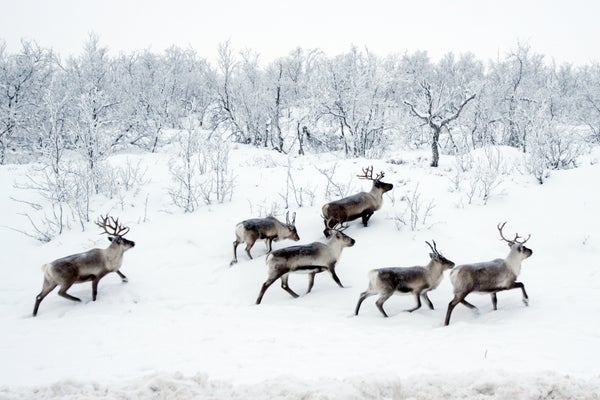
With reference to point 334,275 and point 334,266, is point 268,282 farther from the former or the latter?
point 334,266

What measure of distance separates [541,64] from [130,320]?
44.9 metres

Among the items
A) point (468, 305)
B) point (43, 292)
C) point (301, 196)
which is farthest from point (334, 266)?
point (43, 292)

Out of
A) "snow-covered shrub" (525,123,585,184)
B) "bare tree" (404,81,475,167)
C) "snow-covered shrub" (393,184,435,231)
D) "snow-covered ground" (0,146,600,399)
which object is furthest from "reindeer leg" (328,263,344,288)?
"bare tree" (404,81,475,167)

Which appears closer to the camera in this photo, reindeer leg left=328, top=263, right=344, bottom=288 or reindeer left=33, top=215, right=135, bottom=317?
reindeer left=33, top=215, right=135, bottom=317

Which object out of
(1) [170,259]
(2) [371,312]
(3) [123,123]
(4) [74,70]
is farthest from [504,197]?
(4) [74,70]

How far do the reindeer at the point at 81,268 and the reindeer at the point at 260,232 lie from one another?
2268mm

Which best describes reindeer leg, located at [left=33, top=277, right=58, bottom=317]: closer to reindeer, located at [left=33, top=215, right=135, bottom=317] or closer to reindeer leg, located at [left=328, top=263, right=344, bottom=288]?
reindeer, located at [left=33, top=215, right=135, bottom=317]

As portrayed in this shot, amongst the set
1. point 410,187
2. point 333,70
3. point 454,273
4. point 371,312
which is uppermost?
point 333,70

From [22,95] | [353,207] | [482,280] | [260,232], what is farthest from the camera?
[22,95]

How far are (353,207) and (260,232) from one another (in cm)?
233

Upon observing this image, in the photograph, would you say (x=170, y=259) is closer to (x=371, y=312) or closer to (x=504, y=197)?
(x=371, y=312)

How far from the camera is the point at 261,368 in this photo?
4824 mm

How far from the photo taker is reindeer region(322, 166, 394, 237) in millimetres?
9625

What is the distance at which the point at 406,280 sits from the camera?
6.79 meters
